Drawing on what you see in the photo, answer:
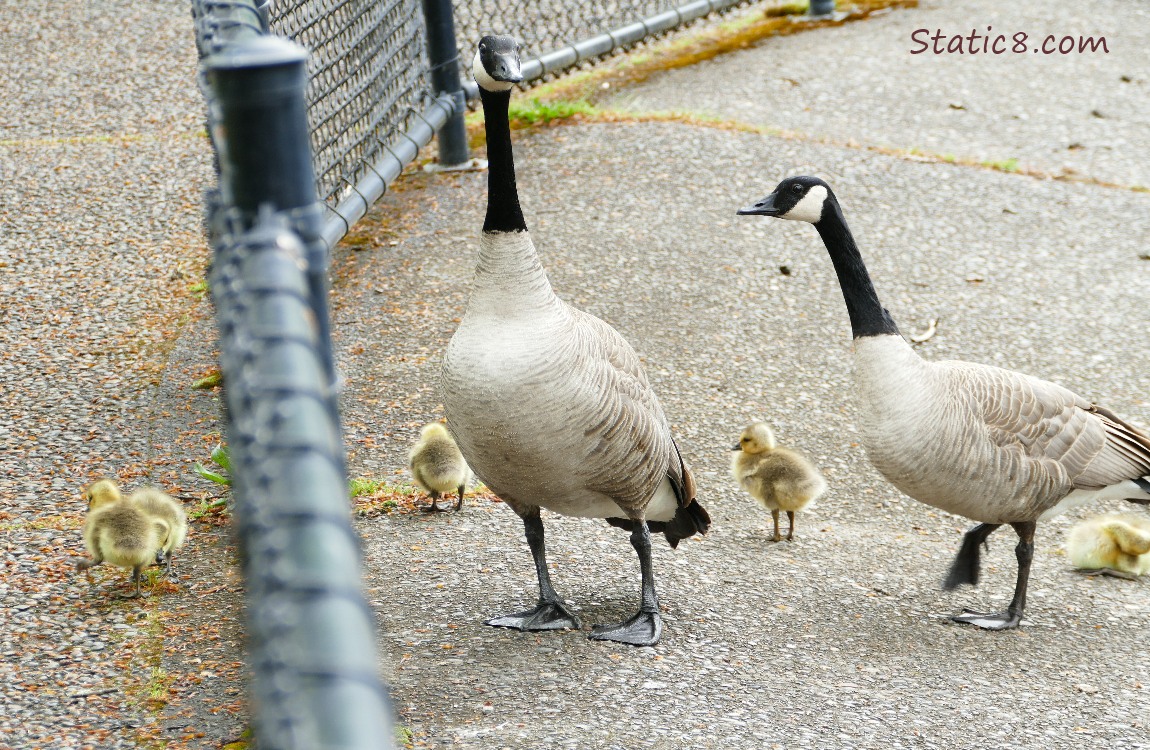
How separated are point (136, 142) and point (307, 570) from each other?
6.60 metres

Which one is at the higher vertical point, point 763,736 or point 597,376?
point 597,376

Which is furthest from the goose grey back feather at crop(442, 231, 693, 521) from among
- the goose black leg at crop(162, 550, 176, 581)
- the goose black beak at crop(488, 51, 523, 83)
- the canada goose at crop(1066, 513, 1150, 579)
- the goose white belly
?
the canada goose at crop(1066, 513, 1150, 579)

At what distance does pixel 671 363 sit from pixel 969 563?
171cm

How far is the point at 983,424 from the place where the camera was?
3928 mm

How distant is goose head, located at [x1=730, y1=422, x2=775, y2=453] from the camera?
14.8ft

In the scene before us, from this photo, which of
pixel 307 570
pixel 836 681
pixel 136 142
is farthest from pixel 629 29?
pixel 307 570

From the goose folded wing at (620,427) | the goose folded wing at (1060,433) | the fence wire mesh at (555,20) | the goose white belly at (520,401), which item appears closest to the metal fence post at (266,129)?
the goose white belly at (520,401)

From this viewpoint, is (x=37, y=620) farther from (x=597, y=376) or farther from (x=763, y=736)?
(x=763, y=736)

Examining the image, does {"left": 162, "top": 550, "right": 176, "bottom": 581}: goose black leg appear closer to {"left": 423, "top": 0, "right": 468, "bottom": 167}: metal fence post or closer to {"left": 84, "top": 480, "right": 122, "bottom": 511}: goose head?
{"left": 84, "top": 480, "right": 122, "bottom": 511}: goose head

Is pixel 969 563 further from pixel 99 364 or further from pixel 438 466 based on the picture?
pixel 99 364

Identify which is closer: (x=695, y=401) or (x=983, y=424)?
(x=983, y=424)

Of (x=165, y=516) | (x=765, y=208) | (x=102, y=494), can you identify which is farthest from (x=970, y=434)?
(x=102, y=494)

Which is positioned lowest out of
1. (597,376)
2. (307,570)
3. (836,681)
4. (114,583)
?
(836,681)

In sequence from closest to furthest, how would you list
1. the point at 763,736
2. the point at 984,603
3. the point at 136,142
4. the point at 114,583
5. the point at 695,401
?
1. the point at 763,736
2. the point at 114,583
3. the point at 984,603
4. the point at 695,401
5. the point at 136,142
